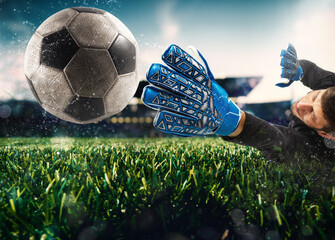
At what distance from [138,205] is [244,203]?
61 centimetres

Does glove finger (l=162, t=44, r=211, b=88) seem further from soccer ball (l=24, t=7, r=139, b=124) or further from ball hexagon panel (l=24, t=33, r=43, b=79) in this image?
ball hexagon panel (l=24, t=33, r=43, b=79)

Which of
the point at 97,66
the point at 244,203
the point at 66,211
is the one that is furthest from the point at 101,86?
the point at 244,203

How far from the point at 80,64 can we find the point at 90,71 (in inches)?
4.8

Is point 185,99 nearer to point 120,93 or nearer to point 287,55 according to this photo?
point 120,93

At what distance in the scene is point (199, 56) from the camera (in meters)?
2.12

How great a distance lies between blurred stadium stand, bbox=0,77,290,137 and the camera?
13.6 metres

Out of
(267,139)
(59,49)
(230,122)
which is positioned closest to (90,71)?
(59,49)

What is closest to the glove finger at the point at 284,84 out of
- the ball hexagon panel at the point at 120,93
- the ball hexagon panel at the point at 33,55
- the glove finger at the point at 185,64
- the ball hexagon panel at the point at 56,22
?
the glove finger at the point at 185,64

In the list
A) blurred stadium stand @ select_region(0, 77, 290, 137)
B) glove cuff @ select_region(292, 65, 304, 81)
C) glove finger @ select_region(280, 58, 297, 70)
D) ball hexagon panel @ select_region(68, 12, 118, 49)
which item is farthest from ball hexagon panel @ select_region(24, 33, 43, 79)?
blurred stadium stand @ select_region(0, 77, 290, 137)

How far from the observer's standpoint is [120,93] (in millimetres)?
2529

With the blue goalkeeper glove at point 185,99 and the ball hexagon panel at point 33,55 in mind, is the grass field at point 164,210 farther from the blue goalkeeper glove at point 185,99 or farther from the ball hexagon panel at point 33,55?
the ball hexagon panel at point 33,55

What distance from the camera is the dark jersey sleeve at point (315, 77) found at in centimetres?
281

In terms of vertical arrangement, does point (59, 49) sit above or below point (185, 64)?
above

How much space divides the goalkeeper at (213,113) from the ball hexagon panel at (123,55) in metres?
0.75
